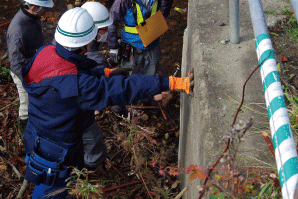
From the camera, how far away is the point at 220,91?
214 cm

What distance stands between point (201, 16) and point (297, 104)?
1411 millimetres

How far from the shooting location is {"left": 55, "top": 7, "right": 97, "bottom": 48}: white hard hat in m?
2.37

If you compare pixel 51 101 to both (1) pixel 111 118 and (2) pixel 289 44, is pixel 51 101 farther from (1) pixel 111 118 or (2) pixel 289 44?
(2) pixel 289 44

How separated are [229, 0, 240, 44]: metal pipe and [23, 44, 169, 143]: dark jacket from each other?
0.71m

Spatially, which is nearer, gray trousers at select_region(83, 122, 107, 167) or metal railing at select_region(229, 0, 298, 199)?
metal railing at select_region(229, 0, 298, 199)

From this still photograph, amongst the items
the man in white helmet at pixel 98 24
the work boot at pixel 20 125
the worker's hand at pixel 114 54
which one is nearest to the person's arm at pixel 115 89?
the man in white helmet at pixel 98 24

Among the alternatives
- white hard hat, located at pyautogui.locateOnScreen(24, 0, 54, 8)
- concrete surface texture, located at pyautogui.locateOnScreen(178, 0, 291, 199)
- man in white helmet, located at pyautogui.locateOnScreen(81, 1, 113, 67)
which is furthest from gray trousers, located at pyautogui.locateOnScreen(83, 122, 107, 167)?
white hard hat, located at pyautogui.locateOnScreen(24, 0, 54, 8)

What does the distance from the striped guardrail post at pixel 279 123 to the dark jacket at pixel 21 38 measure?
2.60 meters

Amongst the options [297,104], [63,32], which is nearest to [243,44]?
[297,104]

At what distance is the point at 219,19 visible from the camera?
112 inches

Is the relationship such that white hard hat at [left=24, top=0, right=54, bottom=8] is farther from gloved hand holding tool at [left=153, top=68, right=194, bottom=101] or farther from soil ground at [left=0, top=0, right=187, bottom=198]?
gloved hand holding tool at [left=153, top=68, right=194, bottom=101]

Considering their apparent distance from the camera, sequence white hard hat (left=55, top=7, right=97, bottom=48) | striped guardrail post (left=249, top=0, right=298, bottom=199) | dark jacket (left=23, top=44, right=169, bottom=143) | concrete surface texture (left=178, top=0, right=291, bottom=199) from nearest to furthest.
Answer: striped guardrail post (left=249, top=0, right=298, bottom=199)
concrete surface texture (left=178, top=0, right=291, bottom=199)
dark jacket (left=23, top=44, right=169, bottom=143)
white hard hat (left=55, top=7, right=97, bottom=48)

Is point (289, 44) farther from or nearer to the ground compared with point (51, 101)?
farther from the ground

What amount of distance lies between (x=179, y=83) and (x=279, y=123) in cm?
129
